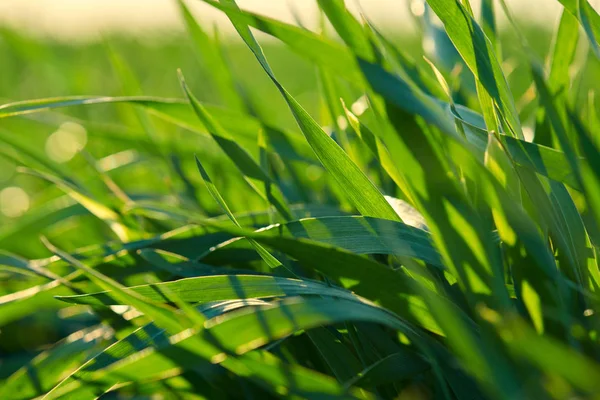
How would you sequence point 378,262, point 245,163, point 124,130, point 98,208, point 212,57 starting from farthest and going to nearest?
point 124,130
point 212,57
point 98,208
point 245,163
point 378,262

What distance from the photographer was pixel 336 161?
1.82 ft

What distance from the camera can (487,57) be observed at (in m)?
0.54

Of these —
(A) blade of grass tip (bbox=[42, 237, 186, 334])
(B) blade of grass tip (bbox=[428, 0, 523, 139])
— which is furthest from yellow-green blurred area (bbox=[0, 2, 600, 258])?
(A) blade of grass tip (bbox=[42, 237, 186, 334])

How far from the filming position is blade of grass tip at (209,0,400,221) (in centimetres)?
55

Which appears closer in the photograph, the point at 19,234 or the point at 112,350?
the point at 112,350

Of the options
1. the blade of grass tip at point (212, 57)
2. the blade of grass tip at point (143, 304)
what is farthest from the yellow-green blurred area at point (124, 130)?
the blade of grass tip at point (143, 304)

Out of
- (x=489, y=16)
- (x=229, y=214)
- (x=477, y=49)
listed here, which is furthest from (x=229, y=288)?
(x=489, y=16)

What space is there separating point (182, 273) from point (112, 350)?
13 cm

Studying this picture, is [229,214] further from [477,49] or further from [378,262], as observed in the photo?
[477,49]

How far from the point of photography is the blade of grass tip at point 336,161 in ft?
1.80

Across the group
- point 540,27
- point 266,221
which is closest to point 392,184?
point 266,221

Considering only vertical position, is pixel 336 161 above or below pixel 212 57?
below

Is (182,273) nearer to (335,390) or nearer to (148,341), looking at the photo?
(148,341)

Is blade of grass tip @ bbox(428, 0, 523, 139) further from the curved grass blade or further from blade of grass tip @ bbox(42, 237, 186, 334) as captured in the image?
blade of grass tip @ bbox(42, 237, 186, 334)
